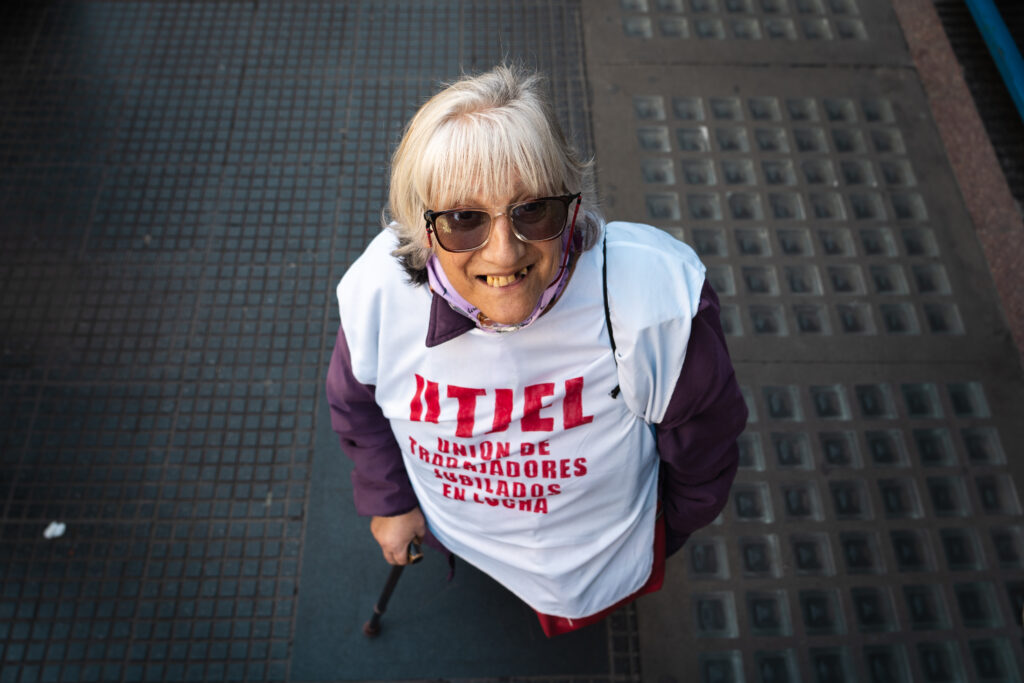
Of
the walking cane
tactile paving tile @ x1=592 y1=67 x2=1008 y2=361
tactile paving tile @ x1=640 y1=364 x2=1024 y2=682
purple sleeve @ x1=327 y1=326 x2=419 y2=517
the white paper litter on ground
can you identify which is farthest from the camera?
tactile paving tile @ x1=592 y1=67 x2=1008 y2=361

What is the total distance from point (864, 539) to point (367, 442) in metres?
2.08

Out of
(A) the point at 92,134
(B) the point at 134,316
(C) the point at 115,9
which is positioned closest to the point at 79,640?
(B) the point at 134,316

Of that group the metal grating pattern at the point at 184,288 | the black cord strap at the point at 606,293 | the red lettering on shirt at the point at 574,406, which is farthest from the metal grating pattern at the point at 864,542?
the black cord strap at the point at 606,293

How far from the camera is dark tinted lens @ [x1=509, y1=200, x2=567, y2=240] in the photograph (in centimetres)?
124

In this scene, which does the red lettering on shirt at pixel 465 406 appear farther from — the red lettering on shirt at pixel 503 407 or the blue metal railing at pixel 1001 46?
the blue metal railing at pixel 1001 46

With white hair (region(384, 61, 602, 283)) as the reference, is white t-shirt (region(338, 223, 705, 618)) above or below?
below

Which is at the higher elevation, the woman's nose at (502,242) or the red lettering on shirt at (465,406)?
the woman's nose at (502,242)

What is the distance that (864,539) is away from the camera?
2.76 metres

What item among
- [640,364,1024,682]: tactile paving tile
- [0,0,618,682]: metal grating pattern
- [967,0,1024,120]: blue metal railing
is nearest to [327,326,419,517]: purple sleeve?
[0,0,618,682]: metal grating pattern

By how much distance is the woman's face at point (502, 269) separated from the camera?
1.25m

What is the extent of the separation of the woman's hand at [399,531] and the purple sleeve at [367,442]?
37 millimetres

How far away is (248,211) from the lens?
3463 millimetres

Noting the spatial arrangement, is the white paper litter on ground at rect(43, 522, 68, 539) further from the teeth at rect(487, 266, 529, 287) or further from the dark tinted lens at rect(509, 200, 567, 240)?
the dark tinted lens at rect(509, 200, 567, 240)

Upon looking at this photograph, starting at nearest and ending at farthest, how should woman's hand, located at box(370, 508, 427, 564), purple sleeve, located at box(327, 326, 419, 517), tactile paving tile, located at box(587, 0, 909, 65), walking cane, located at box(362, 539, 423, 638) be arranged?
purple sleeve, located at box(327, 326, 419, 517)
woman's hand, located at box(370, 508, 427, 564)
walking cane, located at box(362, 539, 423, 638)
tactile paving tile, located at box(587, 0, 909, 65)
